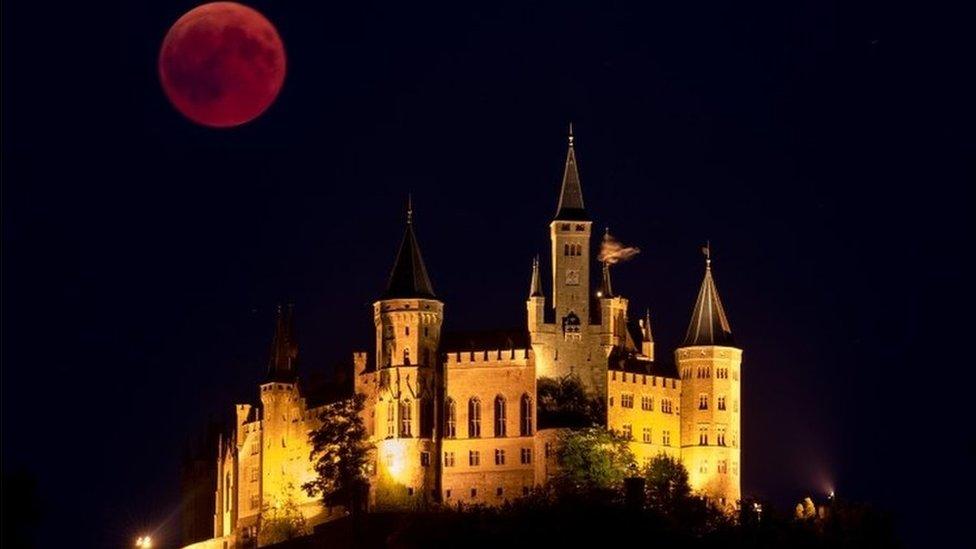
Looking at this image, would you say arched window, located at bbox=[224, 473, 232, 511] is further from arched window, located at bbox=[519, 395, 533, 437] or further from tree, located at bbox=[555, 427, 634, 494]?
tree, located at bbox=[555, 427, 634, 494]

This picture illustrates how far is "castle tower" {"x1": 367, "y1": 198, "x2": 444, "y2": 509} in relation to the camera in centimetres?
13062

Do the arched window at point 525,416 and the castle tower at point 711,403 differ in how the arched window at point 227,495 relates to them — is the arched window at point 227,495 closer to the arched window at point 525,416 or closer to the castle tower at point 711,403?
the arched window at point 525,416

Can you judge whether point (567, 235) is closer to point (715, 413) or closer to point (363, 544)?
point (715, 413)

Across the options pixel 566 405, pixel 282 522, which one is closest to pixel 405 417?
pixel 566 405

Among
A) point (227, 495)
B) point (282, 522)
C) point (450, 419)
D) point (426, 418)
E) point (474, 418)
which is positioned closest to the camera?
point (426, 418)

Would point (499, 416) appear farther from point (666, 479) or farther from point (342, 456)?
point (666, 479)

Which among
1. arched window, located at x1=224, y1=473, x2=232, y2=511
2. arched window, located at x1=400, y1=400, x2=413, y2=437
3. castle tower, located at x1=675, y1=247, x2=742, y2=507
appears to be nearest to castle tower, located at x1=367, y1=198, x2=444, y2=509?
A: arched window, located at x1=400, y1=400, x2=413, y2=437

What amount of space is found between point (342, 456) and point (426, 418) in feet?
14.1

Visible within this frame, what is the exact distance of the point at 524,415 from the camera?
431 feet

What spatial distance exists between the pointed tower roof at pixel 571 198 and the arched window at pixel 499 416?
9.36 metres

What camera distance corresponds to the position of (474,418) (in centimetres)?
13212

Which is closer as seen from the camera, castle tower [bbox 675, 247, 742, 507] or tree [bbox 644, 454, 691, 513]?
tree [bbox 644, 454, 691, 513]

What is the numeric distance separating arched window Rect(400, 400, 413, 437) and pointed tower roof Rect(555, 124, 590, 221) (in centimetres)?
1177

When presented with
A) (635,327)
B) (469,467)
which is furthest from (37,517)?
(635,327)
